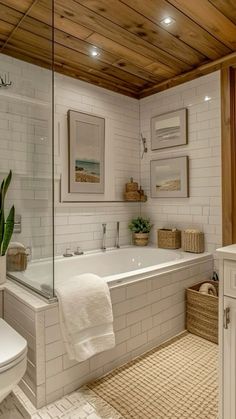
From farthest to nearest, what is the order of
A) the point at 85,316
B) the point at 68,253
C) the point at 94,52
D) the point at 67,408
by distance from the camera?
1. the point at 68,253
2. the point at 94,52
3. the point at 85,316
4. the point at 67,408

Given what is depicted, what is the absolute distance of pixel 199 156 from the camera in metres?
2.99

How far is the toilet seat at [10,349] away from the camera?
126 centimetres

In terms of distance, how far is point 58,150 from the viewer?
9.19 feet

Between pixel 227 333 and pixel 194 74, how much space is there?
104 inches

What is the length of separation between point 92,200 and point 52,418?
201 cm

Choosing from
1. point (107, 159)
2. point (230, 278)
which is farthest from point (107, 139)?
point (230, 278)

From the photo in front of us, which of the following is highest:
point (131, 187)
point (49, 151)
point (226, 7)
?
point (226, 7)

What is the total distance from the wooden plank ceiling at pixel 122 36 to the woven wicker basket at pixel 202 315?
2.18 meters

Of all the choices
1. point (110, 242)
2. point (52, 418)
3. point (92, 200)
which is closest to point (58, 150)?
point (92, 200)

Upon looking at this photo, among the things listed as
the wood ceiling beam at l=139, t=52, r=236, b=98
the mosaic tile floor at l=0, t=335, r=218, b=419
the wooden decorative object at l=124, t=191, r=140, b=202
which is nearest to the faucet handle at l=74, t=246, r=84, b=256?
the wooden decorative object at l=124, t=191, r=140, b=202

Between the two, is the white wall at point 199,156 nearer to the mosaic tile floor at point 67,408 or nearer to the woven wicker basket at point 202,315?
the woven wicker basket at point 202,315

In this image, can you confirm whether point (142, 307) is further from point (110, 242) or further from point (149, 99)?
point (149, 99)

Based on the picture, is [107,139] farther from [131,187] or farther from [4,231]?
[4,231]

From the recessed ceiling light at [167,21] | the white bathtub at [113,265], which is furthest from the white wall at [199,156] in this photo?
the recessed ceiling light at [167,21]
